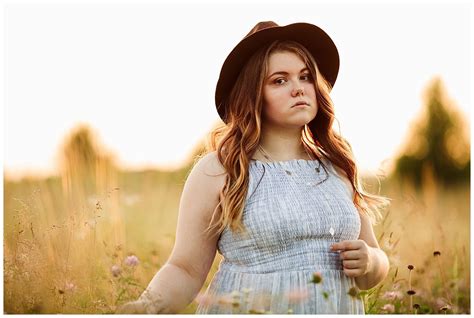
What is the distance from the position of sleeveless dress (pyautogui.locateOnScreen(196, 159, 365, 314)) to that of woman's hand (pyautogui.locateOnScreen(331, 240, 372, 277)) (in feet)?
0.21

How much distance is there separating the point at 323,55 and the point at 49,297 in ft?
5.64

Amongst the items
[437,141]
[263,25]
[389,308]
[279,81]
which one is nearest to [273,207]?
[279,81]

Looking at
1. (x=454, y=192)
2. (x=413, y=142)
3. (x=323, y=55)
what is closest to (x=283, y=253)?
(x=323, y=55)

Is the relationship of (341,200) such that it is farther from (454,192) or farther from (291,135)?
(454,192)

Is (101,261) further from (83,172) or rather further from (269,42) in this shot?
(83,172)

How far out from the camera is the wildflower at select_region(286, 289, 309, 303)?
2643 mm

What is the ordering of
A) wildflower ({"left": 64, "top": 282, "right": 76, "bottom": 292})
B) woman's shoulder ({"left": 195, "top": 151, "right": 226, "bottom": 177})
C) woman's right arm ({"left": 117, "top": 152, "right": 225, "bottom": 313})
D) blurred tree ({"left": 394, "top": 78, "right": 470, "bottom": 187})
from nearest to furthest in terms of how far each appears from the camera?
woman's right arm ({"left": 117, "top": 152, "right": 225, "bottom": 313})
woman's shoulder ({"left": 195, "top": 151, "right": 226, "bottom": 177})
wildflower ({"left": 64, "top": 282, "right": 76, "bottom": 292})
blurred tree ({"left": 394, "top": 78, "right": 470, "bottom": 187})

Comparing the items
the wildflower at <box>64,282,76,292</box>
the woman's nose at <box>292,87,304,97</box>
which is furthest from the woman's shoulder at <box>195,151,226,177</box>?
the wildflower at <box>64,282,76,292</box>

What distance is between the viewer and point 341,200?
279 centimetres

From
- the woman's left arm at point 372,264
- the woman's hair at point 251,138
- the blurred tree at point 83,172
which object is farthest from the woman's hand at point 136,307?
the blurred tree at point 83,172

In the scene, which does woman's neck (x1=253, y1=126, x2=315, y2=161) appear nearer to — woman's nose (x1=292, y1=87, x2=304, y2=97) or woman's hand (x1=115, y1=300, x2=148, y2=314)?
woman's nose (x1=292, y1=87, x2=304, y2=97)

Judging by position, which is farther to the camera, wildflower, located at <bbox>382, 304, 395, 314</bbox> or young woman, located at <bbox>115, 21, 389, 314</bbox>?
wildflower, located at <bbox>382, 304, 395, 314</bbox>

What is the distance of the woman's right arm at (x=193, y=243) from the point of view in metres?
2.67

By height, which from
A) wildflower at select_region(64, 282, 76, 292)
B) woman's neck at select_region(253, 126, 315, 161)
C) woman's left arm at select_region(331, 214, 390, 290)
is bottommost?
wildflower at select_region(64, 282, 76, 292)
